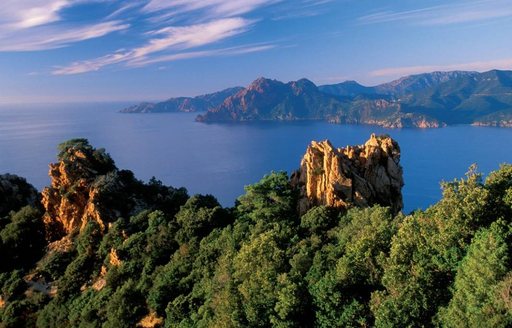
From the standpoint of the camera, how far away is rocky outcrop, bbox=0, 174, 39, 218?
6025 centimetres

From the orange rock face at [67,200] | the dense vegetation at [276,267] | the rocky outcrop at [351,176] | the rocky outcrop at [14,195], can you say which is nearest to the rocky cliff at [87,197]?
the orange rock face at [67,200]

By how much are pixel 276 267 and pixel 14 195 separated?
4796cm

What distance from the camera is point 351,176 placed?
40969 millimetres

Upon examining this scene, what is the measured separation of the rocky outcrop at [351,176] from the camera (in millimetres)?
40000

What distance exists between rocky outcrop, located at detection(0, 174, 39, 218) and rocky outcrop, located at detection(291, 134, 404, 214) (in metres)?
40.9

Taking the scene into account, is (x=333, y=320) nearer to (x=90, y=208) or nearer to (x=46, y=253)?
(x=90, y=208)

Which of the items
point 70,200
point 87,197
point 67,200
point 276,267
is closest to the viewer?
point 276,267

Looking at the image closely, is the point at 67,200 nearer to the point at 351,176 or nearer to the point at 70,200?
the point at 70,200

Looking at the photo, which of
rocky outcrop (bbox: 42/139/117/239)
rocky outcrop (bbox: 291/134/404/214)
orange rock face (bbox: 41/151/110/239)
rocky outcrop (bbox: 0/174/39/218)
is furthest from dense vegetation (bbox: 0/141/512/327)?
rocky outcrop (bbox: 0/174/39/218)

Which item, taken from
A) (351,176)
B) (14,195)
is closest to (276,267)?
(351,176)

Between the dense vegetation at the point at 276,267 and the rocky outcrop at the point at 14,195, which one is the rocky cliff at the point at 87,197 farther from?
the rocky outcrop at the point at 14,195

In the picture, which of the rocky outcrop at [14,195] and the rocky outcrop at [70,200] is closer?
the rocky outcrop at [70,200]

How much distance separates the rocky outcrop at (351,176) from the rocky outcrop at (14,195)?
4095 cm

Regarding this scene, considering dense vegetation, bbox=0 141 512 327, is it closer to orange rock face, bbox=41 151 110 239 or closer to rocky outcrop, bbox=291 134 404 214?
rocky outcrop, bbox=291 134 404 214
